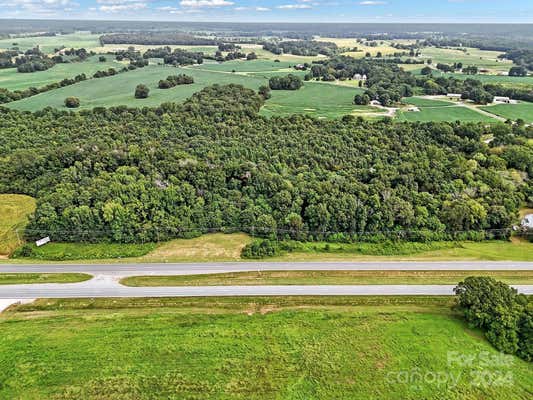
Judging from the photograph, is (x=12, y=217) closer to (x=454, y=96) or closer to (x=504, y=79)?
(x=454, y=96)

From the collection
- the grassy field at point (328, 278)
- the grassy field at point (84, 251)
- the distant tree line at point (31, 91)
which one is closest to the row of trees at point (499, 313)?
the grassy field at point (328, 278)

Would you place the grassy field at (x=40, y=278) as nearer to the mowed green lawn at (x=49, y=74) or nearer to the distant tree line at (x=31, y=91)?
the distant tree line at (x=31, y=91)

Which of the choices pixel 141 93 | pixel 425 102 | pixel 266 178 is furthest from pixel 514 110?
pixel 141 93

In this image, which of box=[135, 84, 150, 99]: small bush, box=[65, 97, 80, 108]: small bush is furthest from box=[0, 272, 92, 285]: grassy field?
box=[135, 84, 150, 99]: small bush

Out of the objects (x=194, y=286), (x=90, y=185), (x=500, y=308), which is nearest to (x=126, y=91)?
(x=90, y=185)

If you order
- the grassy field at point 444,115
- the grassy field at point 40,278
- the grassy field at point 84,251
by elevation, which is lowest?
the grassy field at point 40,278

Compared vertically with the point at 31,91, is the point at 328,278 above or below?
below
